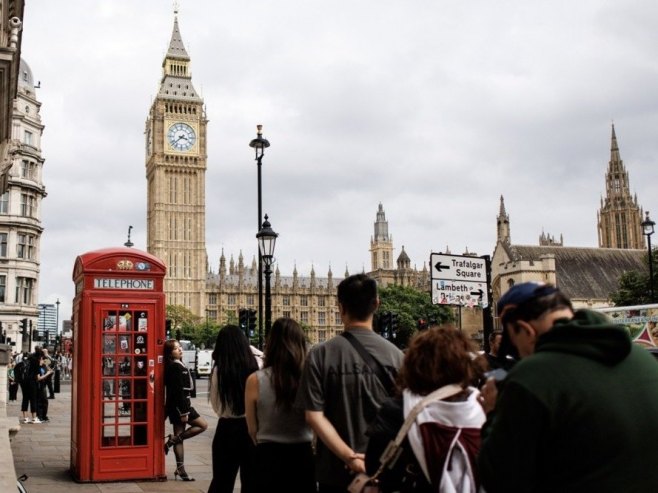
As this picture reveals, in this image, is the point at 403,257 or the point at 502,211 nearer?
the point at 502,211

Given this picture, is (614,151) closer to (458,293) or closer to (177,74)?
(177,74)

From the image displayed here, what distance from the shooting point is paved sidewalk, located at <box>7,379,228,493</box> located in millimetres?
8898

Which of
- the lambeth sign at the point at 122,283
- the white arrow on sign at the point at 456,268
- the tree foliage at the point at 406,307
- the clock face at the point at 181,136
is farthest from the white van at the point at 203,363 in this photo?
the clock face at the point at 181,136

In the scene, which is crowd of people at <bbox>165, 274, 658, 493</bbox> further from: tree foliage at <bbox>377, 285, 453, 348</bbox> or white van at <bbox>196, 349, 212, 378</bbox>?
tree foliage at <bbox>377, 285, 453, 348</bbox>

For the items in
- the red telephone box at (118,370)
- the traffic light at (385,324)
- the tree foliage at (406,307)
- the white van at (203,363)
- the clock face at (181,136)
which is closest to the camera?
the red telephone box at (118,370)

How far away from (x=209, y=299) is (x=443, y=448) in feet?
380

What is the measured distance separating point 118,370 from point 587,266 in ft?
240

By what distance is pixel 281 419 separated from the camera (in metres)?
5.04

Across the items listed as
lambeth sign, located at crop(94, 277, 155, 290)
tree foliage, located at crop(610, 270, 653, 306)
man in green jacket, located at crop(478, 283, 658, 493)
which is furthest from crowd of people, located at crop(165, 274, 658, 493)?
tree foliage, located at crop(610, 270, 653, 306)

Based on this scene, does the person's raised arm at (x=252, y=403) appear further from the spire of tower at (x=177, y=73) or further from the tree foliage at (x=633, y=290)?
the spire of tower at (x=177, y=73)

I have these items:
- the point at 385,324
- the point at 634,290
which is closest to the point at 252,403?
the point at 385,324

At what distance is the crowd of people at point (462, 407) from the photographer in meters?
2.43

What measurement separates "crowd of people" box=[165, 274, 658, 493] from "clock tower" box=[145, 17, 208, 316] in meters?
109

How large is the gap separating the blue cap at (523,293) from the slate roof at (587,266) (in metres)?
72.9
